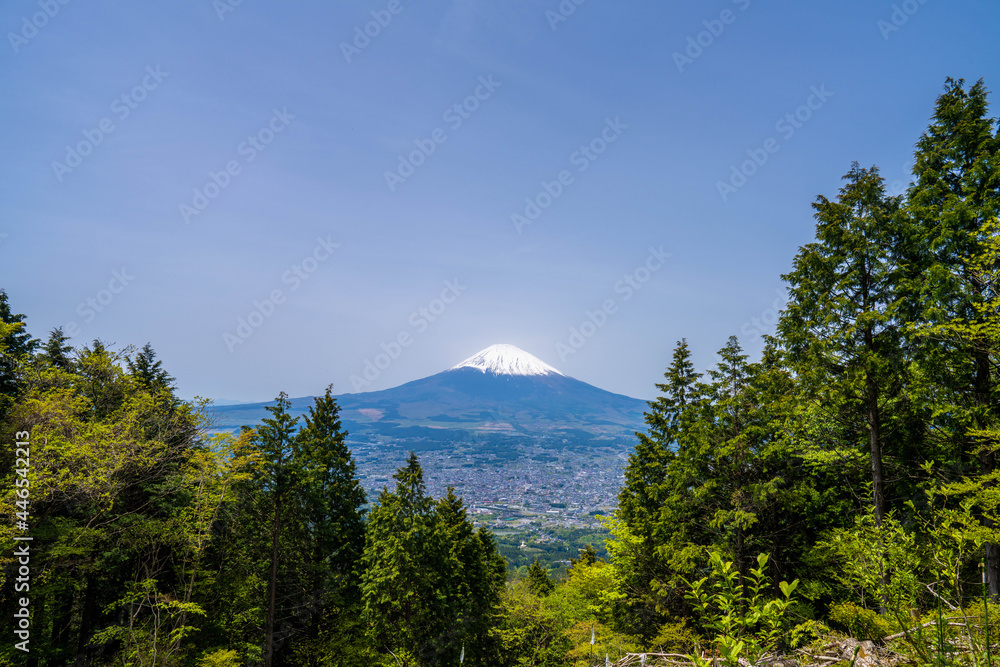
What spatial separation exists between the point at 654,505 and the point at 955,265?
38.2ft

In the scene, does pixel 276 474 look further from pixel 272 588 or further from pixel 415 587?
pixel 415 587

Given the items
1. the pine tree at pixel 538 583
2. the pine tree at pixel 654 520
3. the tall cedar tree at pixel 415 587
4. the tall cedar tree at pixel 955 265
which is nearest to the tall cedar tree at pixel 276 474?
the tall cedar tree at pixel 415 587

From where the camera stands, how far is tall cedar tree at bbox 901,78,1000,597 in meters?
8.59

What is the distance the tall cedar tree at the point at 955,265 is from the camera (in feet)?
28.2

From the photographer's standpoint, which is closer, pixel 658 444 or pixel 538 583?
pixel 658 444

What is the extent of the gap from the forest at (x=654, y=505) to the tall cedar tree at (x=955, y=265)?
0.05 meters

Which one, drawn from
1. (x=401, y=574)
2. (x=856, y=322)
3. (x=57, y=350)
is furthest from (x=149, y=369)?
(x=856, y=322)

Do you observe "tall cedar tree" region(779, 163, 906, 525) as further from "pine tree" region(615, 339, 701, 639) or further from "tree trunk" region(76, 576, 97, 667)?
"tree trunk" region(76, 576, 97, 667)

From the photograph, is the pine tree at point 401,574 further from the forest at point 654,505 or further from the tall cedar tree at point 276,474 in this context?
the tall cedar tree at point 276,474

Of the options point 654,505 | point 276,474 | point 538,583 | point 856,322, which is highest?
point 856,322

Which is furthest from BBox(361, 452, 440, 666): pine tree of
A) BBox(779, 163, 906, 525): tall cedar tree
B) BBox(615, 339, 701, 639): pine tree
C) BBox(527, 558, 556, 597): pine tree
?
BBox(779, 163, 906, 525): tall cedar tree

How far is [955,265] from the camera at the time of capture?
8.96 metres

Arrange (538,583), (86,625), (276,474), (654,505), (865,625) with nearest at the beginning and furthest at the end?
1. (865,625)
2. (86,625)
3. (654,505)
4. (276,474)
5. (538,583)

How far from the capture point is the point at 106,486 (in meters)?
13.5
